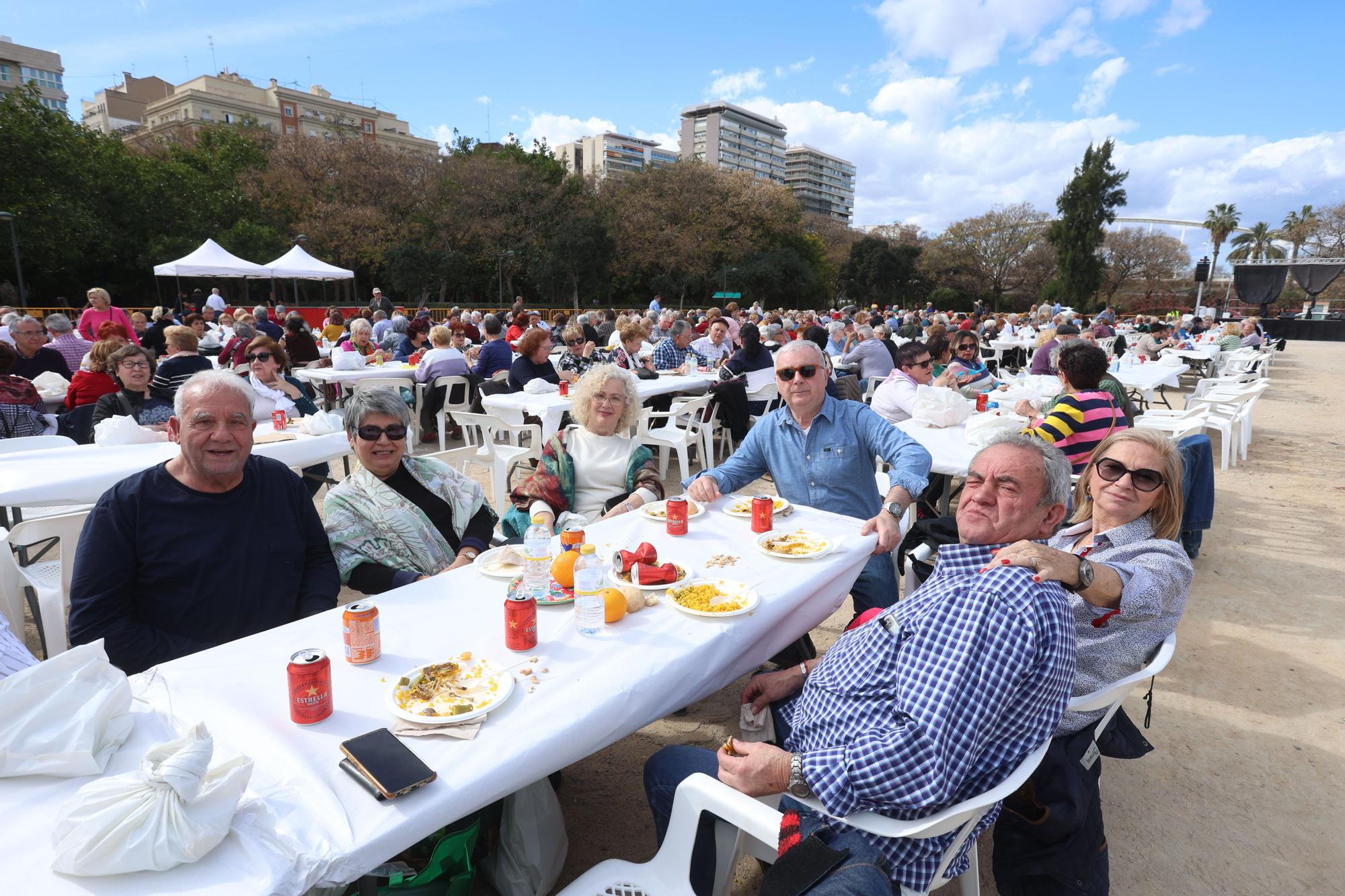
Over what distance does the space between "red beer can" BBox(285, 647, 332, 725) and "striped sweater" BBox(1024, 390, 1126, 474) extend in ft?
12.0

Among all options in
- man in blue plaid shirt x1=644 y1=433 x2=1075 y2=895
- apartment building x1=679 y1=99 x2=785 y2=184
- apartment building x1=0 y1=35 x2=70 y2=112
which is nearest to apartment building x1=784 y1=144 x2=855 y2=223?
apartment building x1=679 y1=99 x2=785 y2=184

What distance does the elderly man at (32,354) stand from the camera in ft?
21.0

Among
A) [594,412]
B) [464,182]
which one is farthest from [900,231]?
[594,412]

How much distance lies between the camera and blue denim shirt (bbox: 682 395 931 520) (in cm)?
321

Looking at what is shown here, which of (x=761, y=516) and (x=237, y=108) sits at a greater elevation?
(x=237, y=108)

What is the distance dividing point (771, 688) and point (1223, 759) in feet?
6.95

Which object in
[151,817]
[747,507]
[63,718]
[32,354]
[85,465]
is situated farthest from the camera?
[32,354]

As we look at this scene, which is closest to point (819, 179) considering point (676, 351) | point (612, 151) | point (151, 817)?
point (612, 151)

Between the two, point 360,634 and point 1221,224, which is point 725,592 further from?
point 1221,224

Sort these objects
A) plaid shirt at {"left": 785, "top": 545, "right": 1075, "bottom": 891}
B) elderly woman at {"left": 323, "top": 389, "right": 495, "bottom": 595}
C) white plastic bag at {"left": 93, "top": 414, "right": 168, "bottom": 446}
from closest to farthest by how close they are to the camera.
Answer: plaid shirt at {"left": 785, "top": 545, "right": 1075, "bottom": 891}
elderly woman at {"left": 323, "top": 389, "right": 495, "bottom": 595}
white plastic bag at {"left": 93, "top": 414, "right": 168, "bottom": 446}

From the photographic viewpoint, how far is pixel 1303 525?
5.63 meters

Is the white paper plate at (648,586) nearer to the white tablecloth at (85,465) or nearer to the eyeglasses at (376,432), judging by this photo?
the eyeglasses at (376,432)

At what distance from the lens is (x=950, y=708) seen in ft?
4.58

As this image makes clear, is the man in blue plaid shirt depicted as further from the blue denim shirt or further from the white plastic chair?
the white plastic chair
